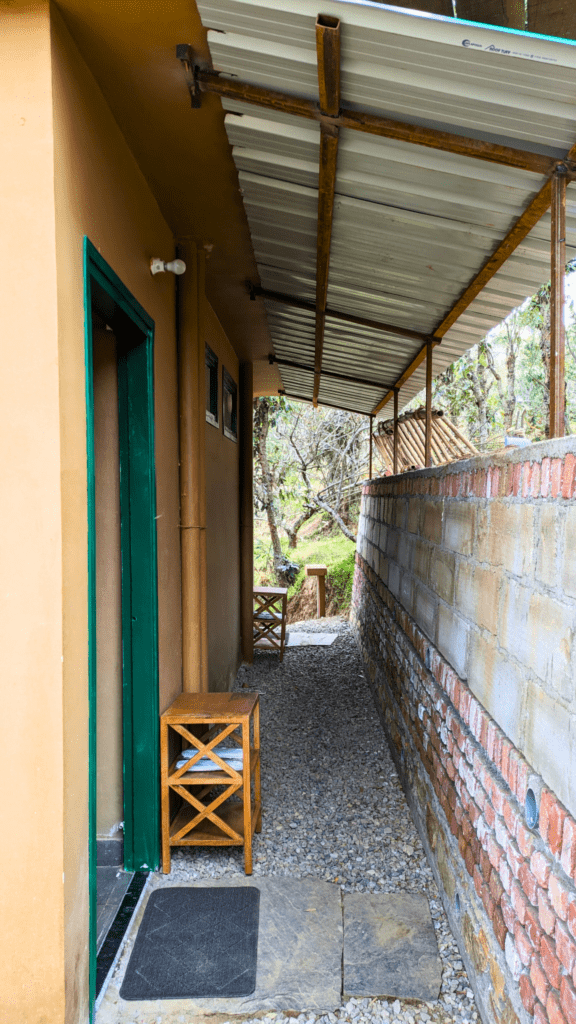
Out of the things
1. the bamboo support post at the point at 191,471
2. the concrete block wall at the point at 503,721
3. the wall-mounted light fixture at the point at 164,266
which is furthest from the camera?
the bamboo support post at the point at 191,471

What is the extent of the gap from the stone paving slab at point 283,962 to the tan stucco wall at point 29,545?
0.54 metres

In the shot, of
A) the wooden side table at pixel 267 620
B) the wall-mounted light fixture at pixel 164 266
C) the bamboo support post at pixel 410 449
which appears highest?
the wall-mounted light fixture at pixel 164 266

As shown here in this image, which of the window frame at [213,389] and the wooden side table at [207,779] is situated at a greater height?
the window frame at [213,389]

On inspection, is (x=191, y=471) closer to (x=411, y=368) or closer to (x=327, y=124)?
(x=327, y=124)

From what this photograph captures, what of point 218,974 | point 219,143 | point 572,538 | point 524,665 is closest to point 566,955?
point 524,665

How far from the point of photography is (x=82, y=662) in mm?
2105

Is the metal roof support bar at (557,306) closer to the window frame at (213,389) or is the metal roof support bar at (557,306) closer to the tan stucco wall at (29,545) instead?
the tan stucco wall at (29,545)

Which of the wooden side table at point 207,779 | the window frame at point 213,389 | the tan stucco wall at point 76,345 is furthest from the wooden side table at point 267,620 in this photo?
the tan stucco wall at point 76,345

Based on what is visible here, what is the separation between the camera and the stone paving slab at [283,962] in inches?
90.9

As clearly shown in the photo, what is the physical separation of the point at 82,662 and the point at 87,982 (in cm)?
105

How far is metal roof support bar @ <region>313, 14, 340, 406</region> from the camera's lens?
1.80 m

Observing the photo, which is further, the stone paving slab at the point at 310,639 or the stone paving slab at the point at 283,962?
the stone paving slab at the point at 310,639

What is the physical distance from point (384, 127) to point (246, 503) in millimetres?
5371

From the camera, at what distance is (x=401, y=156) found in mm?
2410
